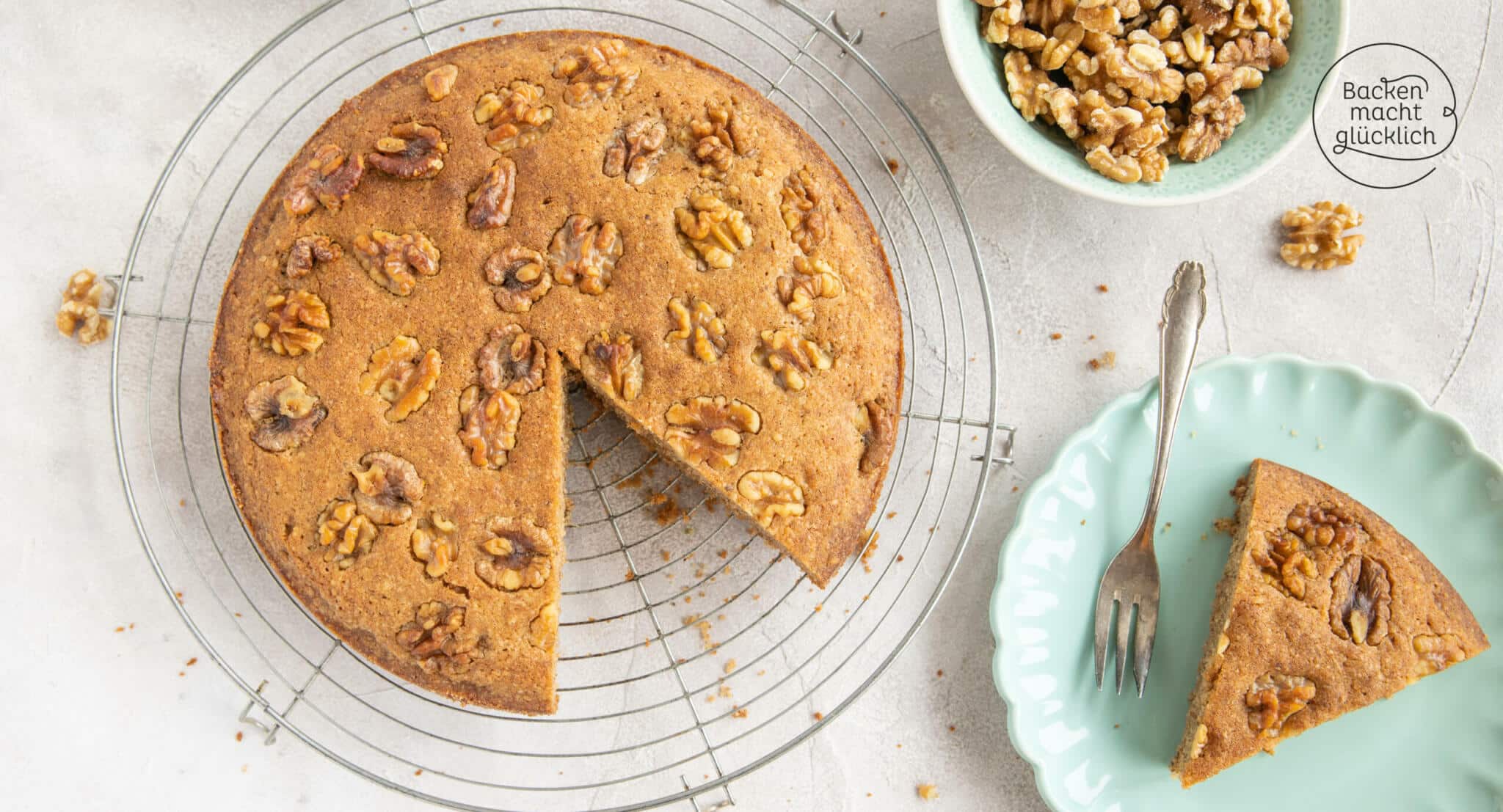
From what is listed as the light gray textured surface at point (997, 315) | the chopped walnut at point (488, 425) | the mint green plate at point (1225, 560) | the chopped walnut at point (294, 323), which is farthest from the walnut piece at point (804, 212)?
the chopped walnut at point (294, 323)

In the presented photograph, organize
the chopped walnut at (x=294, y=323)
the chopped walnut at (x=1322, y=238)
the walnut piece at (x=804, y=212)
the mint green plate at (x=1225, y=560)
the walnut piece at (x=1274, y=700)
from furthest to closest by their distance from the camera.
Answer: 1. the chopped walnut at (x=1322, y=238)
2. the mint green plate at (x=1225, y=560)
3. the walnut piece at (x=1274, y=700)
4. the walnut piece at (x=804, y=212)
5. the chopped walnut at (x=294, y=323)

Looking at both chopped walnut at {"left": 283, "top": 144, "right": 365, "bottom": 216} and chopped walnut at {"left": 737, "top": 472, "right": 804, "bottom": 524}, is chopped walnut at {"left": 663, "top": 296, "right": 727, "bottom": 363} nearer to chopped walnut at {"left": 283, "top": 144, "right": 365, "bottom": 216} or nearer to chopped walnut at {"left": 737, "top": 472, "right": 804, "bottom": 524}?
chopped walnut at {"left": 737, "top": 472, "right": 804, "bottom": 524}

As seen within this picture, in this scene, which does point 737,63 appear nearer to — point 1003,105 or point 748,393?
point 1003,105

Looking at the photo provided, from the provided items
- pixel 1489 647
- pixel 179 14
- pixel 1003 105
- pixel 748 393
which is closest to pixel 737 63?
pixel 1003 105

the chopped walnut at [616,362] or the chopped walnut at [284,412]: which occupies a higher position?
the chopped walnut at [284,412]

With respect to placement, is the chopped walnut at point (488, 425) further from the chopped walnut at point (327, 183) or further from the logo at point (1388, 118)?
the logo at point (1388, 118)

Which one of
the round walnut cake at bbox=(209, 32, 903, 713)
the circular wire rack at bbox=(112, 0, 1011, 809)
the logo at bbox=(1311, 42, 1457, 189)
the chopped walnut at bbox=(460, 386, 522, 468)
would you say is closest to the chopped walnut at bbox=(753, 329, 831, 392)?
the round walnut cake at bbox=(209, 32, 903, 713)

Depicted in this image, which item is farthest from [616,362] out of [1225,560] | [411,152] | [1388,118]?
[1388,118]
